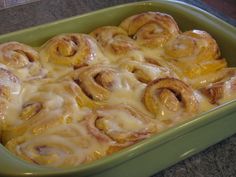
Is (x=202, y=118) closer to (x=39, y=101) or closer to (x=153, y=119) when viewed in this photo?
(x=153, y=119)

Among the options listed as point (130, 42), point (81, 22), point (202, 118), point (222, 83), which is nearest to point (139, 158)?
point (202, 118)

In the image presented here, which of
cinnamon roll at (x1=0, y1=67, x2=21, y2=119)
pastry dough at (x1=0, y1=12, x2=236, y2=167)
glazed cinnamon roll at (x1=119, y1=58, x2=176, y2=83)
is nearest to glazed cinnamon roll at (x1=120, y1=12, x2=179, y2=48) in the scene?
pastry dough at (x1=0, y1=12, x2=236, y2=167)

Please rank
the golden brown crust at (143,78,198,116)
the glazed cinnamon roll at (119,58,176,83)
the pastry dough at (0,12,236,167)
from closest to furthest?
1. the pastry dough at (0,12,236,167)
2. the golden brown crust at (143,78,198,116)
3. the glazed cinnamon roll at (119,58,176,83)

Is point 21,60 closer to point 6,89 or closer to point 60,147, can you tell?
point 6,89

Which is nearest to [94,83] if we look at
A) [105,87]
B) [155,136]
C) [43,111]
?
[105,87]

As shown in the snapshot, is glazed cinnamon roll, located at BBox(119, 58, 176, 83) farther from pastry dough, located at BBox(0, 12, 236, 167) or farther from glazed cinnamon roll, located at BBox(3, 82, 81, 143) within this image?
glazed cinnamon roll, located at BBox(3, 82, 81, 143)

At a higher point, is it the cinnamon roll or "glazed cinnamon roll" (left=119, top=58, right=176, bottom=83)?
the cinnamon roll
